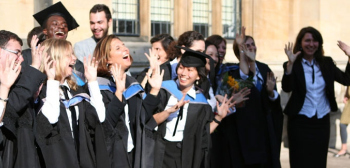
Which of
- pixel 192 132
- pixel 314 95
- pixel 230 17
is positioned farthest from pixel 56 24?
pixel 230 17

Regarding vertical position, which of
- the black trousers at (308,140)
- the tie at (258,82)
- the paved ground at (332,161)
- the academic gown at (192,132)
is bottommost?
the paved ground at (332,161)

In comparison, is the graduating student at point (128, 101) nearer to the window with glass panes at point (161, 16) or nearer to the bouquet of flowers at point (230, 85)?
the bouquet of flowers at point (230, 85)

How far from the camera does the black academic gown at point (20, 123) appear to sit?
5.54 m

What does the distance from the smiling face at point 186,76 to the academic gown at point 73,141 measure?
44.0 inches

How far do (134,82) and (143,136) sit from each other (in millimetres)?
493

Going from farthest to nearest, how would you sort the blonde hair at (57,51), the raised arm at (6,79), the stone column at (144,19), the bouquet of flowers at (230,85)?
the stone column at (144,19), the bouquet of flowers at (230,85), the blonde hair at (57,51), the raised arm at (6,79)

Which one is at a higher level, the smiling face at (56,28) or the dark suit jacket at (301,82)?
the smiling face at (56,28)

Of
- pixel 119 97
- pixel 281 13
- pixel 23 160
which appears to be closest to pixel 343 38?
pixel 281 13

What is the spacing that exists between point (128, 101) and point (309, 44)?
128 inches

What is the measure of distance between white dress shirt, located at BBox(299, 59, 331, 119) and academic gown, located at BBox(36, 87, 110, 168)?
358 cm

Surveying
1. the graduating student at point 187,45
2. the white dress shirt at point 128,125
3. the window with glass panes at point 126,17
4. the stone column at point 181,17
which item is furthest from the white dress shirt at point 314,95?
the stone column at point 181,17

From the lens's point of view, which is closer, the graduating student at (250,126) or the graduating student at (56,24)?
the graduating student at (56,24)

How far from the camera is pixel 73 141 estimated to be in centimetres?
590

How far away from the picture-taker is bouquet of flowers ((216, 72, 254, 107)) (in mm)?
7805
